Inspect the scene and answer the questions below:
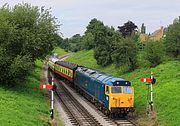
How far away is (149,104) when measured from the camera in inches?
1157

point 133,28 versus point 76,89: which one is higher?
point 133,28

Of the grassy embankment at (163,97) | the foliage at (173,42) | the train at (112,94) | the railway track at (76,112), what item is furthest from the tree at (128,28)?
the train at (112,94)

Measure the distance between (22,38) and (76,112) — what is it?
34.4ft

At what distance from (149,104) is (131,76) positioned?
Answer: 20932mm

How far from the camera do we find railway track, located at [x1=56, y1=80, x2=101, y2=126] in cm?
2830

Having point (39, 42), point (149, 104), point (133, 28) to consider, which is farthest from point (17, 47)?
point (133, 28)

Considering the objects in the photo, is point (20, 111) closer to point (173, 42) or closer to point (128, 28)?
point (173, 42)

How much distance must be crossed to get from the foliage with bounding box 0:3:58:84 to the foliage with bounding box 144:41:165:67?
1519 cm

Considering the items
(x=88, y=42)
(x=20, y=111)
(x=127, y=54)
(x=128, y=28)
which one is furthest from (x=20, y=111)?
(x=88, y=42)

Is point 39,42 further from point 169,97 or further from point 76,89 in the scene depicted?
point 169,97

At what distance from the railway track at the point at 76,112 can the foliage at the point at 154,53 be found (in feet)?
45.6

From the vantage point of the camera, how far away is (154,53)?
170 ft

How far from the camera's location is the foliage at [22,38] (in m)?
36.7

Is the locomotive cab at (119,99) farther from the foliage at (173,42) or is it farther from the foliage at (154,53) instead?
the foliage at (173,42)
